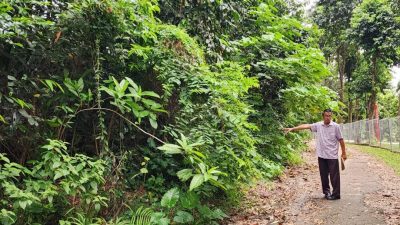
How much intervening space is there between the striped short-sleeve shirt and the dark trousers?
0.11 m

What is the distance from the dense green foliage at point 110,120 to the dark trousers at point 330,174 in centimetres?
146

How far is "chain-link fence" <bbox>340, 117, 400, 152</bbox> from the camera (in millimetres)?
16750

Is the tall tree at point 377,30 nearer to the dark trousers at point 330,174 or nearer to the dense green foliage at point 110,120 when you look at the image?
the dark trousers at point 330,174

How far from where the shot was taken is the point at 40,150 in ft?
13.4

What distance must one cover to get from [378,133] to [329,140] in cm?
1512

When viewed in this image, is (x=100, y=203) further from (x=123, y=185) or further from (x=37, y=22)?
(x=37, y=22)

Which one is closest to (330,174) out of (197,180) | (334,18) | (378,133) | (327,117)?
(327,117)

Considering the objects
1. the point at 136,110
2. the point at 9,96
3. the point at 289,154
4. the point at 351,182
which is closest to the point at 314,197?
the point at 351,182

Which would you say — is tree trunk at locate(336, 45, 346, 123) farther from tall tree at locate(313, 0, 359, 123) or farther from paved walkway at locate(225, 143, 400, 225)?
paved walkway at locate(225, 143, 400, 225)

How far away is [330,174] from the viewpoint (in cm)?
692

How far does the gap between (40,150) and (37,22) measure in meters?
1.40

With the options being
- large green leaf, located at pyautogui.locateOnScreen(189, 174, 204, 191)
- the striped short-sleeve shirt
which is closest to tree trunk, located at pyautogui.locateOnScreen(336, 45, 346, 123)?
the striped short-sleeve shirt

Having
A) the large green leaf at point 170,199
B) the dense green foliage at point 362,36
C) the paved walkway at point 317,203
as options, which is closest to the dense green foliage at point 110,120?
the large green leaf at point 170,199

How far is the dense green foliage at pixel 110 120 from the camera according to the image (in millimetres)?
3730
